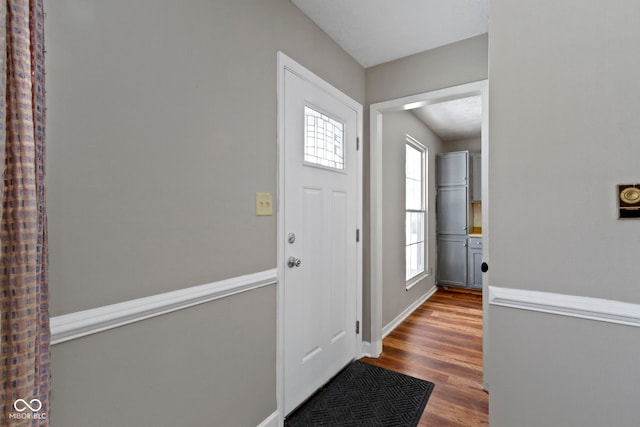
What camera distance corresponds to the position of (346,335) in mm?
2414

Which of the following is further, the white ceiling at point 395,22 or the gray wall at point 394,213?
the gray wall at point 394,213

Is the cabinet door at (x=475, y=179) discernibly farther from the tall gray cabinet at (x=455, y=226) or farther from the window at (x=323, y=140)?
the window at (x=323, y=140)

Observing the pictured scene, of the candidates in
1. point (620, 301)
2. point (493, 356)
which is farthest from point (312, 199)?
point (620, 301)

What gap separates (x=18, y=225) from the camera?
0.74 m

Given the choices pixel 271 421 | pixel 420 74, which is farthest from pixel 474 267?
pixel 271 421

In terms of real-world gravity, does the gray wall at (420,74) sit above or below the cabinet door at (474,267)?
above

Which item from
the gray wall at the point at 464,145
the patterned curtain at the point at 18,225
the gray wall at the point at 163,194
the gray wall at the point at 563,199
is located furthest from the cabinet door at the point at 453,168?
the patterned curtain at the point at 18,225

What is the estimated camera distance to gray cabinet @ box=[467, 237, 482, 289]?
4656 millimetres

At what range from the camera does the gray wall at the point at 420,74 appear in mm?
2201

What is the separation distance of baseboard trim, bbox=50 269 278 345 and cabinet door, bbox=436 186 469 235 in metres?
4.14

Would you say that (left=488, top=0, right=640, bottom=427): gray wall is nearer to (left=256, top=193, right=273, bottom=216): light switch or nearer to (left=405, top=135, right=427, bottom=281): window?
(left=256, top=193, right=273, bottom=216): light switch

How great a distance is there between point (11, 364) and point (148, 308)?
1.34 ft

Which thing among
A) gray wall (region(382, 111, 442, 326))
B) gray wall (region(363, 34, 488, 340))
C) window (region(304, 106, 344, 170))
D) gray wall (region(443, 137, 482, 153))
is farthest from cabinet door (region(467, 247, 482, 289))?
window (region(304, 106, 344, 170))

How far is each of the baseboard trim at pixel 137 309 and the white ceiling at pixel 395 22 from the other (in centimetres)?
175
